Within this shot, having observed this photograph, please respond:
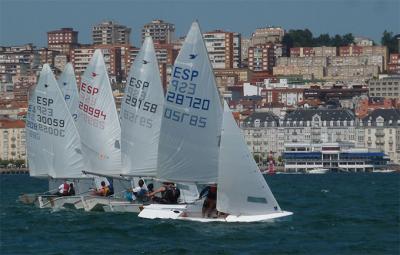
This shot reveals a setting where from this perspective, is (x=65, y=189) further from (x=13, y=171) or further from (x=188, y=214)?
(x=13, y=171)

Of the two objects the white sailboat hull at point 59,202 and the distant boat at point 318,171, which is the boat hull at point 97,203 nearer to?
the white sailboat hull at point 59,202

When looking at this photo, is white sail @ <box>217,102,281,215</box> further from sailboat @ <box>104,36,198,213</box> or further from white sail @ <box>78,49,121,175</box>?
white sail @ <box>78,49,121,175</box>

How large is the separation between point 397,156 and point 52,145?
98648 mm

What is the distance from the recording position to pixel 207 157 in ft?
112

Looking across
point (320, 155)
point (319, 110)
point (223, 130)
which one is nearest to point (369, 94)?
point (319, 110)

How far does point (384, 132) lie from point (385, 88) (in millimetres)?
38551

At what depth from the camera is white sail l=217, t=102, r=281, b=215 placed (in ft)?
107

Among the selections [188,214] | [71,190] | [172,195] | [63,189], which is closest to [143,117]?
[172,195]

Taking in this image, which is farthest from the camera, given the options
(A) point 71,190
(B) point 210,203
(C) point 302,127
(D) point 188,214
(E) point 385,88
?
(E) point 385,88

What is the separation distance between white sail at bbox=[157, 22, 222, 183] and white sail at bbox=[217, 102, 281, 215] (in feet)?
2.99

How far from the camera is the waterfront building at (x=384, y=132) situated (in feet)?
455

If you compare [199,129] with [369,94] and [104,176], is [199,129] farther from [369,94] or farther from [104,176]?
[369,94]

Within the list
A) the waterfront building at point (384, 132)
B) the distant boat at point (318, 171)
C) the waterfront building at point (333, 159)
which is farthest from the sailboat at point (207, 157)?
the waterfront building at point (384, 132)

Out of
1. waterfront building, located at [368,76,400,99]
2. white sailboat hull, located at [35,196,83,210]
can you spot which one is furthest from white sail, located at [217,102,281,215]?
waterfront building, located at [368,76,400,99]
